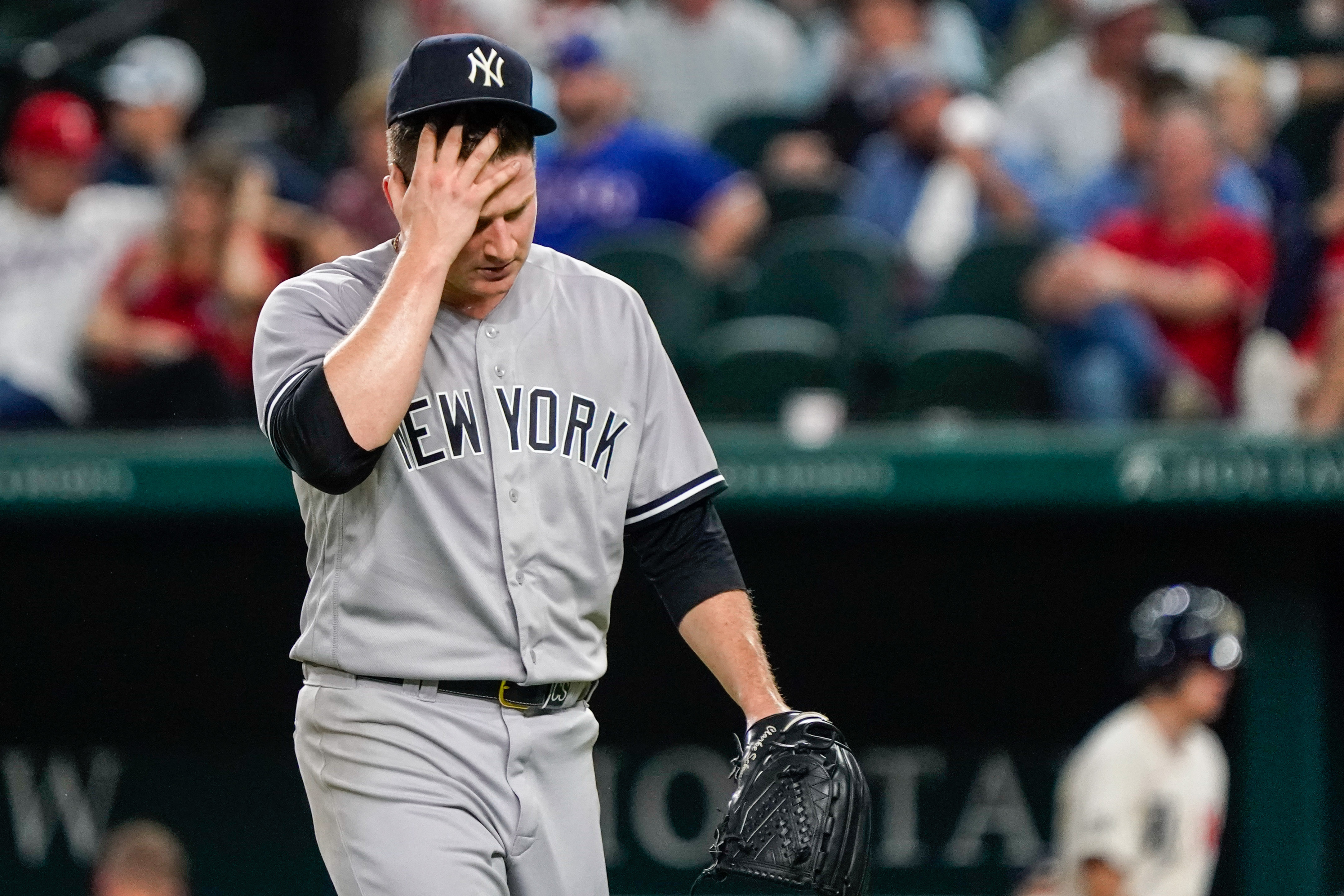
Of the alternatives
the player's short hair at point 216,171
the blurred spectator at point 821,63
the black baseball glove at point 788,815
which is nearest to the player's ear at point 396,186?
the black baseball glove at point 788,815

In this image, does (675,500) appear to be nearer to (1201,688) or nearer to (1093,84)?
(1201,688)

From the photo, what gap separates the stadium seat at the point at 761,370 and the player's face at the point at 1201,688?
1.35m

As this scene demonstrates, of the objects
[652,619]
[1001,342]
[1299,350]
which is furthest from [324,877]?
[1299,350]

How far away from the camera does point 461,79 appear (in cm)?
231

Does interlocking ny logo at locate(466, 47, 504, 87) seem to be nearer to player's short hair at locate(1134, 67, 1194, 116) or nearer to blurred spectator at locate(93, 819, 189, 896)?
blurred spectator at locate(93, 819, 189, 896)

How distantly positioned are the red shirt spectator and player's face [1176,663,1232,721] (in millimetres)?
1038

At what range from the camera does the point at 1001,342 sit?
222 inches

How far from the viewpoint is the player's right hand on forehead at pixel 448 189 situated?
2.26m

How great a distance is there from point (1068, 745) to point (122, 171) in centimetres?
389

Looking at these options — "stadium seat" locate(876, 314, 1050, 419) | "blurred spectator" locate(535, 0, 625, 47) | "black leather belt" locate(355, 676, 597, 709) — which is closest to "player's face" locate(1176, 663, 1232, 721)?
"stadium seat" locate(876, 314, 1050, 419)

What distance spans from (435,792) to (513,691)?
16 centimetres

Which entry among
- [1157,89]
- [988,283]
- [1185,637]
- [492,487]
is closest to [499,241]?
[492,487]

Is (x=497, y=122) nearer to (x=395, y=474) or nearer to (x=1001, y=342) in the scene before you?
(x=395, y=474)

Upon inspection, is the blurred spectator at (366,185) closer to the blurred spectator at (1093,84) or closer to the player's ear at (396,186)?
the blurred spectator at (1093,84)
